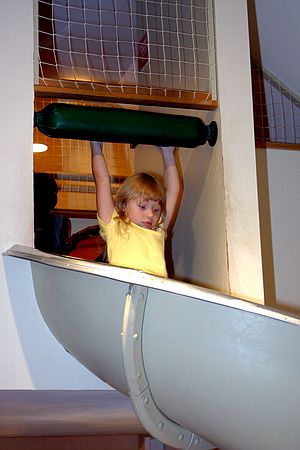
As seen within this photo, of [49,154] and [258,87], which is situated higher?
[258,87]

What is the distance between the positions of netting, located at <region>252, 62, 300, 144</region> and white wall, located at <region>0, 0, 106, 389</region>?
1453 millimetres

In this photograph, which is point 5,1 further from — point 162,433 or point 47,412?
point 47,412

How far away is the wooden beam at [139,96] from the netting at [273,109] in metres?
1.13

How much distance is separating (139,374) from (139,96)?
A: 0.81m

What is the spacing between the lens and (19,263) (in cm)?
158

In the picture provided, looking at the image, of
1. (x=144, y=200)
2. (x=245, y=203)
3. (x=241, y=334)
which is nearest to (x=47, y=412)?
(x=144, y=200)

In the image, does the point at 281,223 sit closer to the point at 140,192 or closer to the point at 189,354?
the point at 140,192

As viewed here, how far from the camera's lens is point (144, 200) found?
6.35 feet

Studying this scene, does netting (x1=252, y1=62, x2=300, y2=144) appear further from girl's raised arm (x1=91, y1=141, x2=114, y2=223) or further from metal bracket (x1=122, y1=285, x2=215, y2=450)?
metal bracket (x1=122, y1=285, x2=215, y2=450)

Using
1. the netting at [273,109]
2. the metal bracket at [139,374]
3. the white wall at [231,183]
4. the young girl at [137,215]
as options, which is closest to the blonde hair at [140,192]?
the young girl at [137,215]

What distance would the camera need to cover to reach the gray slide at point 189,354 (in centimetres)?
104

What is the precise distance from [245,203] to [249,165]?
103mm

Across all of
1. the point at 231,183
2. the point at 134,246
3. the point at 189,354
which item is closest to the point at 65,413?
the point at 134,246

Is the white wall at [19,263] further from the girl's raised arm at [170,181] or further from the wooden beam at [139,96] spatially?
the girl's raised arm at [170,181]
